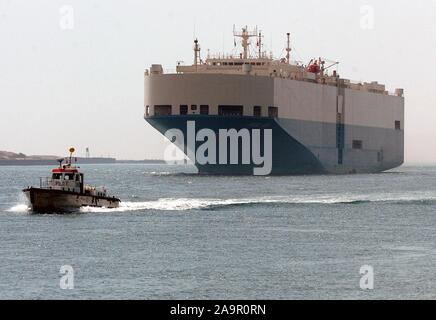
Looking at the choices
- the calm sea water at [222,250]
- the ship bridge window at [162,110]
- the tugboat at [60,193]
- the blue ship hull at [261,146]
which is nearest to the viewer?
the calm sea water at [222,250]

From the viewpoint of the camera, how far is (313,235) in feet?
185

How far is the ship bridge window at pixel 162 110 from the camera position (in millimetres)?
129375

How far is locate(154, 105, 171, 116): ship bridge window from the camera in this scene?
424 feet

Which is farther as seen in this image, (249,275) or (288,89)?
(288,89)

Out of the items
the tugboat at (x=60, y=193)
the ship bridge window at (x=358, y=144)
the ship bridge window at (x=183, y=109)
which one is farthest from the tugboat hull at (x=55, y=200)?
the ship bridge window at (x=358, y=144)

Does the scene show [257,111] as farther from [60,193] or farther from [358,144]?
[60,193]

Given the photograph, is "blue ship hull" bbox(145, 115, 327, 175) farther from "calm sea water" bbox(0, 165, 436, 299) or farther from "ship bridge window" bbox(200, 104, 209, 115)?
"calm sea water" bbox(0, 165, 436, 299)

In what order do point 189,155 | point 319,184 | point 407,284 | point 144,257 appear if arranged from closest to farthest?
point 407,284 → point 144,257 → point 319,184 → point 189,155

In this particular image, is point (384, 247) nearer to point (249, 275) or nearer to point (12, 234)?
point (249, 275)

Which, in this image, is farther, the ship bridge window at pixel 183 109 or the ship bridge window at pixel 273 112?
the ship bridge window at pixel 273 112

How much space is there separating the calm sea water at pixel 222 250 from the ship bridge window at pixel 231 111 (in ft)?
152

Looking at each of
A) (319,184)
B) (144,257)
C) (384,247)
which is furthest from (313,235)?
(319,184)

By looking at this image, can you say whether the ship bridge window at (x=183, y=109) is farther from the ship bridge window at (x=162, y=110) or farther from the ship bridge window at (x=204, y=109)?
the ship bridge window at (x=204, y=109)
